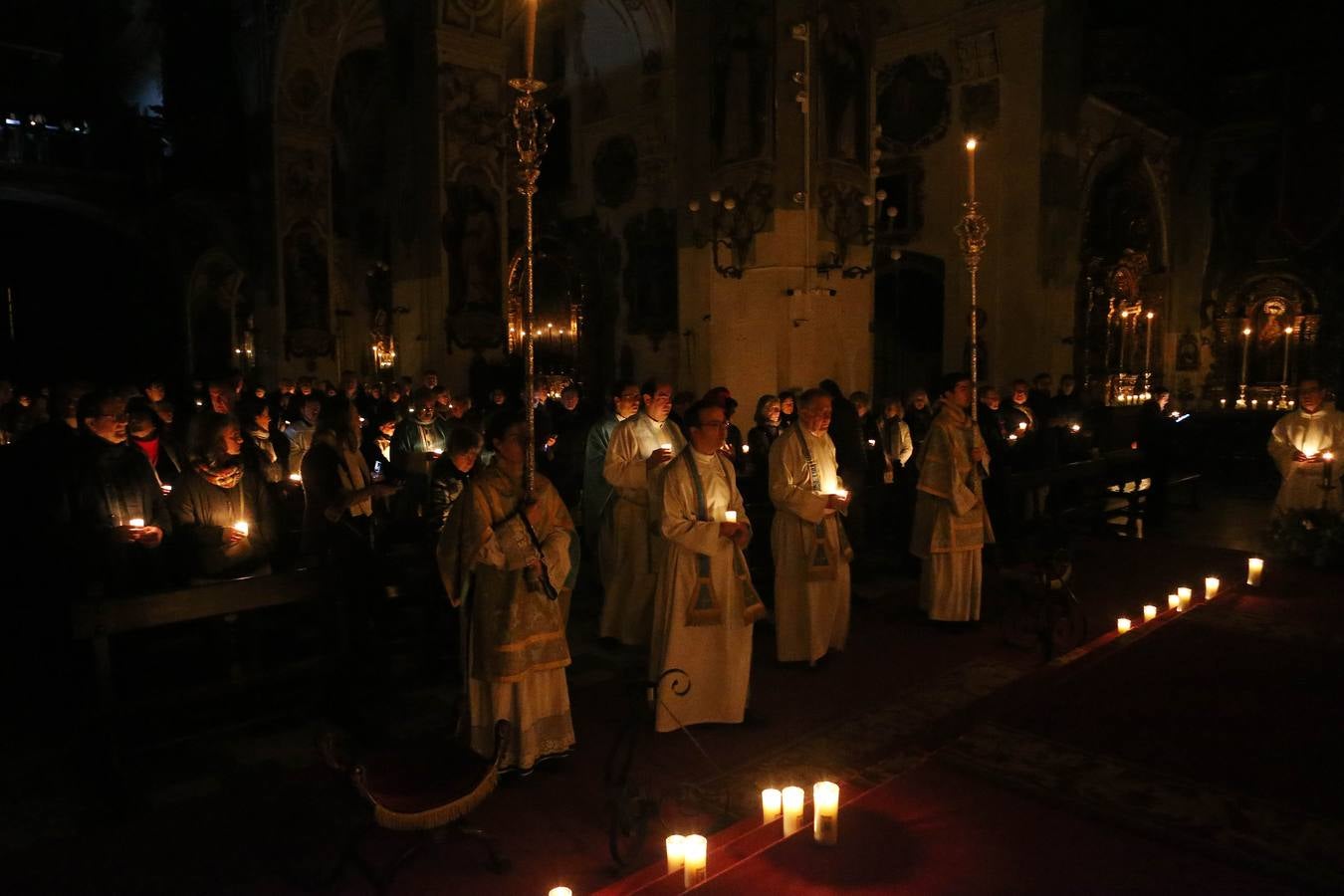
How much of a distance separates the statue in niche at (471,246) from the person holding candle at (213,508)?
7.21m

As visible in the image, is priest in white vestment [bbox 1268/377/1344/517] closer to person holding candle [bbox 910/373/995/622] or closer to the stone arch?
person holding candle [bbox 910/373/995/622]

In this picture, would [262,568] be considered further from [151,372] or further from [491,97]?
[151,372]

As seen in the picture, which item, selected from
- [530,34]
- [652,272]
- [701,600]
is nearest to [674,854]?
[701,600]

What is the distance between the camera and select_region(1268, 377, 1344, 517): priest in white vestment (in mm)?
9172

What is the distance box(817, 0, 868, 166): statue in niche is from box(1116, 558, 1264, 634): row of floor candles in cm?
542

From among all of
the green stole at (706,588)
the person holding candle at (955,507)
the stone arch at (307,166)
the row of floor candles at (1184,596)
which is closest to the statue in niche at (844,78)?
the person holding candle at (955,507)

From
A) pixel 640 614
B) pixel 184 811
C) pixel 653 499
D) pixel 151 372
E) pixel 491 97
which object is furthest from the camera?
pixel 151 372

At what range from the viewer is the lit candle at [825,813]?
3.53 m

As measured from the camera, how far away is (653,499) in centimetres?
564

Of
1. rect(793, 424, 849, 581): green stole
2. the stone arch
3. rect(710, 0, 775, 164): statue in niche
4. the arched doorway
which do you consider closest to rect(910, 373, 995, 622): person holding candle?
rect(793, 424, 849, 581): green stole

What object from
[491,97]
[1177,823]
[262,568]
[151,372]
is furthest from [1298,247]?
[151,372]

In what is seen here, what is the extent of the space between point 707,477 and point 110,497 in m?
3.42

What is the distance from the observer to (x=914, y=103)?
15844 mm

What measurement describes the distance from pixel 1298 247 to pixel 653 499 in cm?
1928
